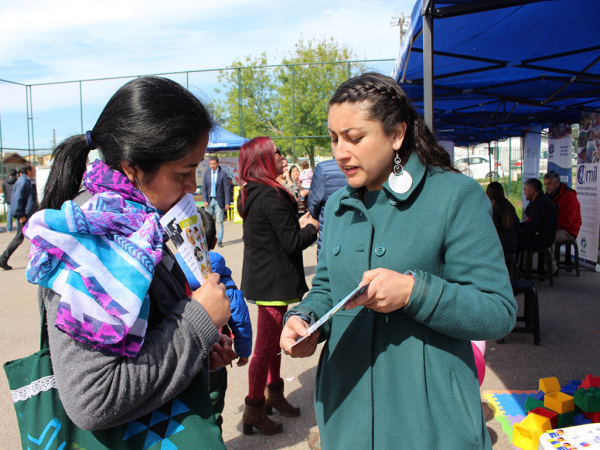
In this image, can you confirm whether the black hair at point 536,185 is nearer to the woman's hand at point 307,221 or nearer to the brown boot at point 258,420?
the woman's hand at point 307,221

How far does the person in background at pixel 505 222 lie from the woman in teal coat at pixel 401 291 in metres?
5.08

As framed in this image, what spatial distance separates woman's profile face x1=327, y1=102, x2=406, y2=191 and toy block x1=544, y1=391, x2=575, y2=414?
2.41 m

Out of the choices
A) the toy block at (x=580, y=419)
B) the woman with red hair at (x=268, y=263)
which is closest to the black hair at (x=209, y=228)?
the woman with red hair at (x=268, y=263)

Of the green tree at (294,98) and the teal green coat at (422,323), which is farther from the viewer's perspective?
the green tree at (294,98)

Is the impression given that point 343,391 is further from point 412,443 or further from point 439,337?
point 439,337

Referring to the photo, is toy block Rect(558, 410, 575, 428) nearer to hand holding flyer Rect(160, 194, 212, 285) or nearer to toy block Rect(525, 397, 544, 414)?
toy block Rect(525, 397, 544, 414)

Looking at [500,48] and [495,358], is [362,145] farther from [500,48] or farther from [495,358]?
[500,48]

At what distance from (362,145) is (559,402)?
2547 millimetres

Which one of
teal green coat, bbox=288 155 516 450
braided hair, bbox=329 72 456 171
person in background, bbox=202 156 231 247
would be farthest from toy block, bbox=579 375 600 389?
person in background, bbox=202 156 231 247

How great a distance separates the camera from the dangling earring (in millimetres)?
1410

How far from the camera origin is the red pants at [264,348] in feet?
10.0

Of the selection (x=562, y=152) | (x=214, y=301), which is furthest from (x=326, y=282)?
(x=562, y=152)

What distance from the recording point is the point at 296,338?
1.41m

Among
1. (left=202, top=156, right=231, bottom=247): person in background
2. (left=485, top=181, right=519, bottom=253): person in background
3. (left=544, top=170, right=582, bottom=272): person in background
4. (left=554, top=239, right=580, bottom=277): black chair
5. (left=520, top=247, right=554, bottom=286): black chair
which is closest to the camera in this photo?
(left=485, top=181, right=519, bottom=253): person in background
